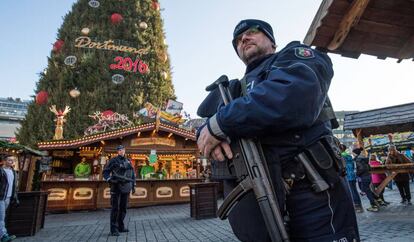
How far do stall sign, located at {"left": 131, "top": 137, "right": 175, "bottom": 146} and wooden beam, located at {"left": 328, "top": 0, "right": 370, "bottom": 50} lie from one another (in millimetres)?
12901

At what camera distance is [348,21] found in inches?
134

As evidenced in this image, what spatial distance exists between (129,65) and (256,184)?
104 feet

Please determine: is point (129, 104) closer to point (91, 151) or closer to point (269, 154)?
point (91, 151)

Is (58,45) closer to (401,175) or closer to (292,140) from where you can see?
(401,175)

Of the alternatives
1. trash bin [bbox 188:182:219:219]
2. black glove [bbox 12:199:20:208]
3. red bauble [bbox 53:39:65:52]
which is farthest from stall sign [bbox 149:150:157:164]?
red bauble [bbox 53:39:65:52]

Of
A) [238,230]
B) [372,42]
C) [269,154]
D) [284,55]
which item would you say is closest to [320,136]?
[269,154]

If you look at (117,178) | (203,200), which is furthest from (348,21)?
(203,200)

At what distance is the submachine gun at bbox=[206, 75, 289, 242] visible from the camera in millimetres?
1272

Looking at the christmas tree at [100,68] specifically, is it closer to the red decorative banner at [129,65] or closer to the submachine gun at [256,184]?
the red decorative banner at [129,65]

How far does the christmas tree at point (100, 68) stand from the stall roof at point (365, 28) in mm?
25954

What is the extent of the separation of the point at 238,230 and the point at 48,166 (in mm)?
14861

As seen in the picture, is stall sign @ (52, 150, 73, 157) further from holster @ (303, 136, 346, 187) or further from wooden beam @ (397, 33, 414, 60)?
holster @ (303, 136, 346, 187)

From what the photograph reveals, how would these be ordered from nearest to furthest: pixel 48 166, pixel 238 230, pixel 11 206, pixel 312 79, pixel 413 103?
1. pixel 312 79
2. pixel 238 230
3. pixel 11 206
4. pixel 413 103
5. pixel 48 166

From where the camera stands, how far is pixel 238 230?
1.46m
